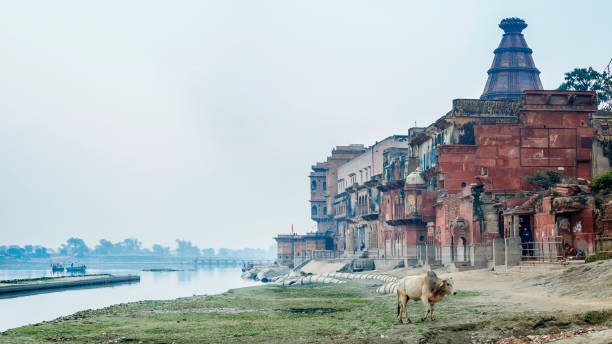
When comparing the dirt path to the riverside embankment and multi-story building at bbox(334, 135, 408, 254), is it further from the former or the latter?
multi-story building at bbox(334, 135, 408, 254)

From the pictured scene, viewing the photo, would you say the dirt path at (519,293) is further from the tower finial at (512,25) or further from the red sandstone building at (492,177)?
the tower finial at (512,25)

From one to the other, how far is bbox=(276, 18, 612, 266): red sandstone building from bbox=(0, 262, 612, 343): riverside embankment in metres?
6.60

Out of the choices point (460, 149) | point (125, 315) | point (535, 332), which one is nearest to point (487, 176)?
point (460, 149)

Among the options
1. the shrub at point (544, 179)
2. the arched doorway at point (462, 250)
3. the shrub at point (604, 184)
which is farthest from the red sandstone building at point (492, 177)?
the shrub at point (544, 179)

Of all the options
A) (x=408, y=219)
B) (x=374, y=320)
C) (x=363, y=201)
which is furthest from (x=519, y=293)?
(x=363, y=201)

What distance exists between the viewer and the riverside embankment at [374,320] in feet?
66.4

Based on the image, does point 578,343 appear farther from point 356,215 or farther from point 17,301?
point 356,215

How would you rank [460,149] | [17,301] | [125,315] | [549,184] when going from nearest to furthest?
1. [125,315]
2. [549,184]
3. [460,149]
4. [17,301]

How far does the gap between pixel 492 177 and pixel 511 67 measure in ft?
136

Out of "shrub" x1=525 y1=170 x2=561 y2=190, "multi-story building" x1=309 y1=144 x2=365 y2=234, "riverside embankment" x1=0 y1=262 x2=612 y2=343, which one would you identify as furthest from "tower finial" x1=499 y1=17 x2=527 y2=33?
"riverside embankment" x1=0 y1=262 x2=612 y2=343

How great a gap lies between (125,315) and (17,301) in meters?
33.2

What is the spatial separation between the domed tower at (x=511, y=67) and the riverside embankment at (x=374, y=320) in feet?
193

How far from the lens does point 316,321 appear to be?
26.8 m

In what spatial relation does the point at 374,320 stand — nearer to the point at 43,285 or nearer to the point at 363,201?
the point at 43,285
